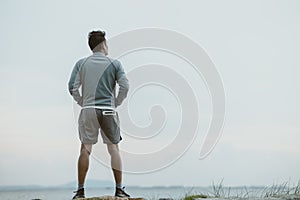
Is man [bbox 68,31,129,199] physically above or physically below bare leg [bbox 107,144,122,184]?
above

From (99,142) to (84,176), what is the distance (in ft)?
1.48

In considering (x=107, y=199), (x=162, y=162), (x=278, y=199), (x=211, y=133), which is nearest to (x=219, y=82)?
(x=211, y=133)

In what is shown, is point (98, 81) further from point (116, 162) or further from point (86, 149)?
point (116, 162)

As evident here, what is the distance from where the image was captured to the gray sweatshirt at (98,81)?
4504 millimetres

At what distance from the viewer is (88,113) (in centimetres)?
447

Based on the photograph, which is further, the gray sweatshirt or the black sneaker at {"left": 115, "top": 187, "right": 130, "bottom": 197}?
the gray sweatshirt

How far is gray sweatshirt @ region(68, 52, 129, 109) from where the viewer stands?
14.8ft

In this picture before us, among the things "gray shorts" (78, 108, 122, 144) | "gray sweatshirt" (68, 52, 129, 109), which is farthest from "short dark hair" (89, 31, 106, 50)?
"gray shorts" (78, 108, 122, 144)

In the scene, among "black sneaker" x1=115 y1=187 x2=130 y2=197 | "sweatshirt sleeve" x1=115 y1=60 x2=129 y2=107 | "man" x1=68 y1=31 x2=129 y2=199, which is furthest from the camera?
"sweatshirt sleeve" x1=115 y1=60 x2=129 y2=107

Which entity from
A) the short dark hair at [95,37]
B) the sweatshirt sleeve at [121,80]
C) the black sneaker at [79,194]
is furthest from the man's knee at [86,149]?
the short dark hair at [95,37]

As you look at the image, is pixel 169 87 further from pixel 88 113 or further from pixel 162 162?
pixel 88 113

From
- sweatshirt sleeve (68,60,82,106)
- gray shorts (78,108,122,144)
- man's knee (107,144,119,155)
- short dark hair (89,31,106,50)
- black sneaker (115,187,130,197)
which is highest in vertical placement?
short dark hair (89,31,106,50)

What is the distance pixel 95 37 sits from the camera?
4715mm

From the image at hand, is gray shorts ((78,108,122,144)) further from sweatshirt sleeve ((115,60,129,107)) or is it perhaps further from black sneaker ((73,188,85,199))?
black sneaker ((73,188,85,199))
